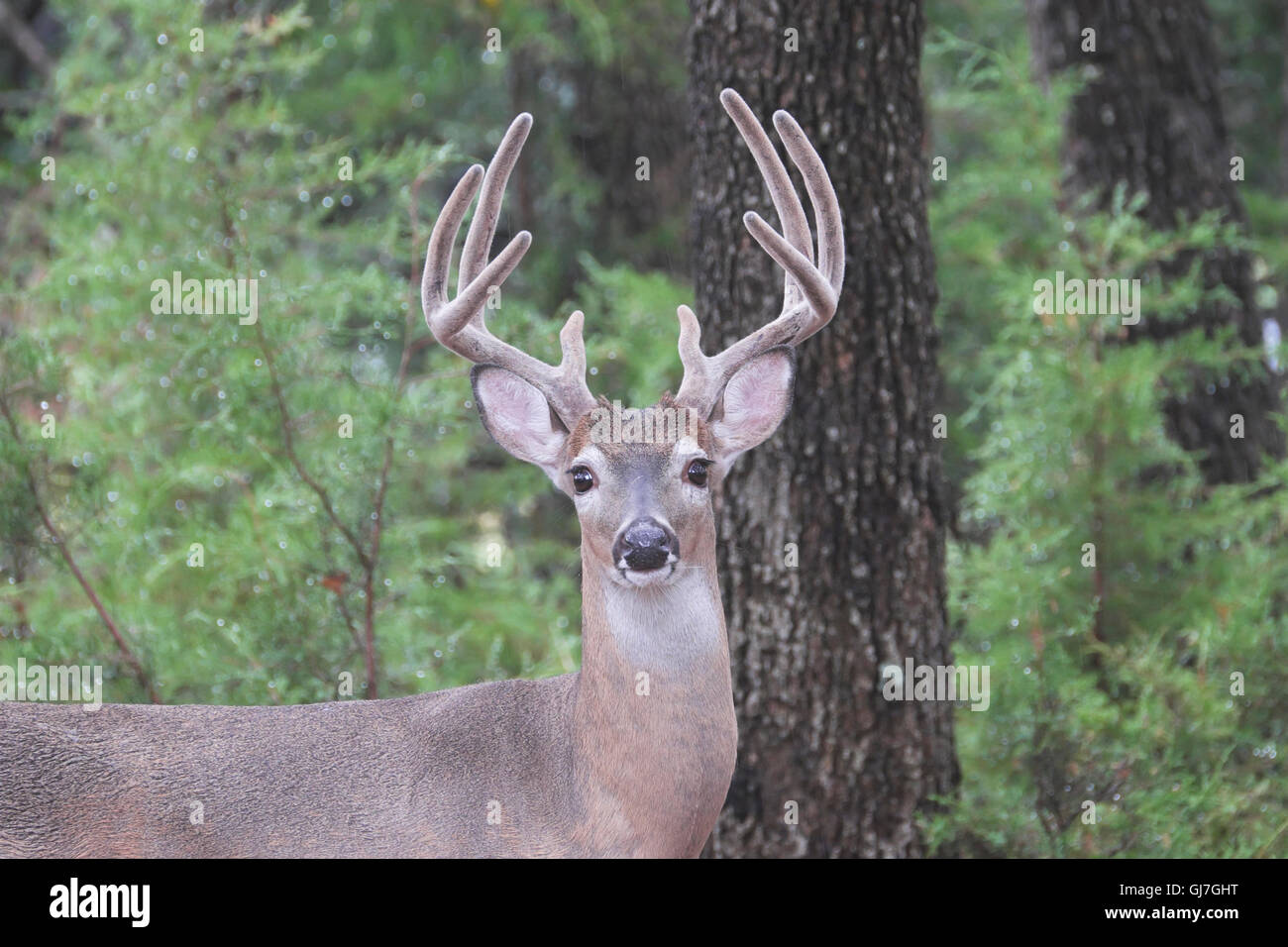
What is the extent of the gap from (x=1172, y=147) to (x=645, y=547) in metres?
5.94

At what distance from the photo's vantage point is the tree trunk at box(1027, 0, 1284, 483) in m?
7.89

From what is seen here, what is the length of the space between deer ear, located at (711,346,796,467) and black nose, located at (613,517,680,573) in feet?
1.69

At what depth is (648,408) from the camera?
380 centimetres

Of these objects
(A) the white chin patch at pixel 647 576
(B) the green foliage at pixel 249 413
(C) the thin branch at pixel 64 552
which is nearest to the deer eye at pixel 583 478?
(A) the white chin patch at pixel 647 576

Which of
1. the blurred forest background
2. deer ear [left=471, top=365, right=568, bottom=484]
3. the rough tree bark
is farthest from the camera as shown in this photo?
the blurred forest background

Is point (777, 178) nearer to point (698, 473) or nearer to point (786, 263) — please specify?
point (786, 263)

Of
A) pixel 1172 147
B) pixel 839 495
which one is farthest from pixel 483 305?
pixel 1172 147

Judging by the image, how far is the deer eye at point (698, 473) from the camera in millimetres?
3701

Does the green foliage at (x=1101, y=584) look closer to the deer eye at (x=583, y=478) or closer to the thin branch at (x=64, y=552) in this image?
the deer eye at (x=583, y=478)

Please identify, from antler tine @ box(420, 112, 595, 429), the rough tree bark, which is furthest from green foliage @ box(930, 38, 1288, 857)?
antler tine @ box(420, 112, 595, 429)

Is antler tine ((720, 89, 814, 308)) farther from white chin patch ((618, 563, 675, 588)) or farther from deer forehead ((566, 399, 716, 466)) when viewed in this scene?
white chin patch ((618, 563, 675, 588))
